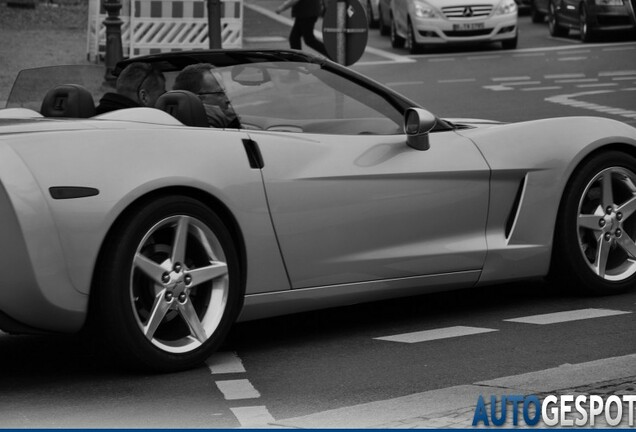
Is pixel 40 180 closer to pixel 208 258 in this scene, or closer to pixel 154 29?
pixel 208 258

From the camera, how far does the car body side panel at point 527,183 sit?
24.7ft

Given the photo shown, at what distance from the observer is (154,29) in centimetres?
2395

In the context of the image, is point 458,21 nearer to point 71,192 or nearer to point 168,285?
point 168,285

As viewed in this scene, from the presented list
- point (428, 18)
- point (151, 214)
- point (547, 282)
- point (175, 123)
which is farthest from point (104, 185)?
point (428, 18)

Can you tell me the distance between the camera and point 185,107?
268 inches

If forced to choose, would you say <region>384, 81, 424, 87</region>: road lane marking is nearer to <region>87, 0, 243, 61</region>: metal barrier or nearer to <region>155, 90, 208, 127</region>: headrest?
<region>87, 0, 243, 61</region>: metal barrier

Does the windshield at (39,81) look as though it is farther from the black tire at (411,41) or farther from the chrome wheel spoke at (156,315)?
the black tire at (411,41)

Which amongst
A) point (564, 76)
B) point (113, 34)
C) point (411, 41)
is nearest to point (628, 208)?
point (113, 34)

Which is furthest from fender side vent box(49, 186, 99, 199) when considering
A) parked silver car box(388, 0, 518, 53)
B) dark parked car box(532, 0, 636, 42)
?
dark parked car box(532, 0, 636, 42)

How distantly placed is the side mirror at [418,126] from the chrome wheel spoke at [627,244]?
1268 millimetres

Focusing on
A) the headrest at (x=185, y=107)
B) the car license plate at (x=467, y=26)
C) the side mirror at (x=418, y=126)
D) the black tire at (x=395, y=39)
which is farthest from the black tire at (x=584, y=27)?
the headrest at (x=185, y=107)

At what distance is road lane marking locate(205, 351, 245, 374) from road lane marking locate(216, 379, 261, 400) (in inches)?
8.2

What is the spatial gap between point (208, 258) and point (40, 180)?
83 centimetres

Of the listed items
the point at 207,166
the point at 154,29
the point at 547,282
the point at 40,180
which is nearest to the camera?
the point at 40,180
